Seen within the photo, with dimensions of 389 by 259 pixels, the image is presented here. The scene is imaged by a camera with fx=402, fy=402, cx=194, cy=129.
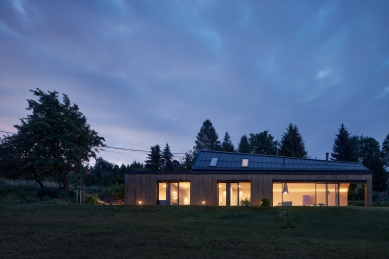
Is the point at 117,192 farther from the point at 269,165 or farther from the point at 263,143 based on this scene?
the point at 263,143

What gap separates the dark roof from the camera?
88.3 ft

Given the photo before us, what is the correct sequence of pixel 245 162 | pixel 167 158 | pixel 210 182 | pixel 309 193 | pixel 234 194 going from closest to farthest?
pixel 210 182, pixel 309 193, pixel 234 194, pixel 245 162, pixel 167 158

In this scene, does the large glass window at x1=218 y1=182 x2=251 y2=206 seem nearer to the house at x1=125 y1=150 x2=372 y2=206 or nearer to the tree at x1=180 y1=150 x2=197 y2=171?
the house at x1=125 y1=150 x2=372 y2=206

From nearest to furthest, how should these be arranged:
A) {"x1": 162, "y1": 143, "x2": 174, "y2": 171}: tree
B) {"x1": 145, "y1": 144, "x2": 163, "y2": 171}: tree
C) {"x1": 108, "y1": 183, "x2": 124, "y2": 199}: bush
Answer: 1. {"x1": 108, "y1": 183, "x2": 124, "y2": 199}: bush
2. {"x1": 145, "y1": 144, "x2": 163, "y2": 171}: tree
3. {"x1": 162, "y1": 143, "x2": 174, "y2": 171}: tree

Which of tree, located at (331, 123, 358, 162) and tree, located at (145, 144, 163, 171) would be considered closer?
tree, located at (331, 123, 358, 162)

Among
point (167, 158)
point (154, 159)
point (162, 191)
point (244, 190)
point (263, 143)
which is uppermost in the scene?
point (263, 143)

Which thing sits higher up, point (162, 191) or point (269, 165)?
point (269, 165)

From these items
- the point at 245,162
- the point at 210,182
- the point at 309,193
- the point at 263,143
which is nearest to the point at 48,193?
the point at 210,182

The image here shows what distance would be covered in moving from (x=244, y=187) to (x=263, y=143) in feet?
92.8

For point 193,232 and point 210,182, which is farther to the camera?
point 210,182

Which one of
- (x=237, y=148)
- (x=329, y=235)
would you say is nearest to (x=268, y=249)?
(x=329, y=235)

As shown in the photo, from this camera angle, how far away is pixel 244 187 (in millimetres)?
25250

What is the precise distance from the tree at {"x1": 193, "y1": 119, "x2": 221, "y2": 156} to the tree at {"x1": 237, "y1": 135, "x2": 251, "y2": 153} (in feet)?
11.4

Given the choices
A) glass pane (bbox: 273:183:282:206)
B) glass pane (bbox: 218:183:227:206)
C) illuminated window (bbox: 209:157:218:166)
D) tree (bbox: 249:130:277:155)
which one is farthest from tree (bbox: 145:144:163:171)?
glass pane (bbox: 273:183:282:206)
